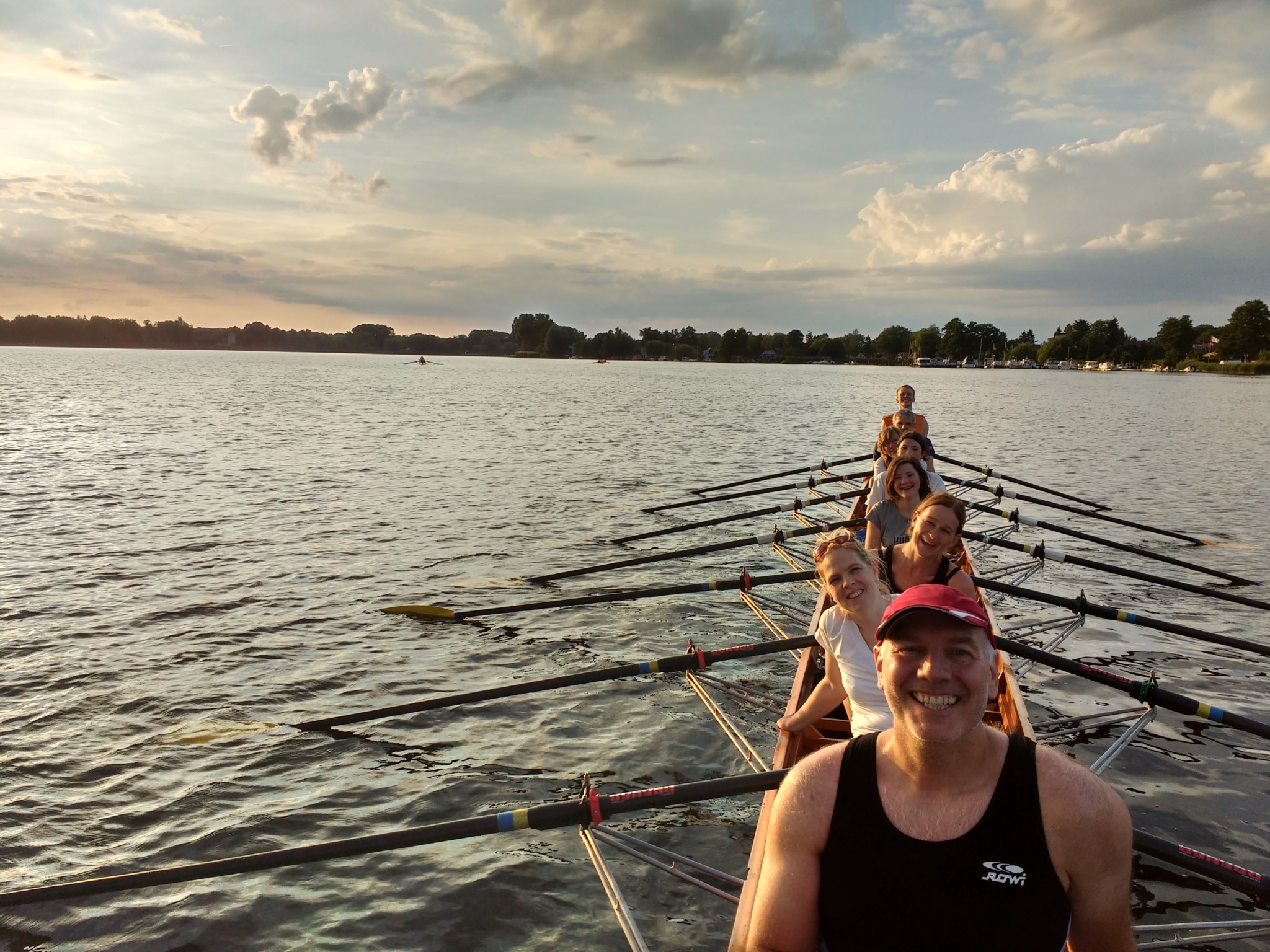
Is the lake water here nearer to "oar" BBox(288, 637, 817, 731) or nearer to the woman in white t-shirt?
"oar" BBox(288, 637, 817, 731)

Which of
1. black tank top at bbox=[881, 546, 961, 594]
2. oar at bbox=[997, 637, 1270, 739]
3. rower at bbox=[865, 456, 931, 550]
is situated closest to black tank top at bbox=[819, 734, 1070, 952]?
black tank top at bbox=[881, 546, 961, 594]

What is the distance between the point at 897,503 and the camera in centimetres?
912

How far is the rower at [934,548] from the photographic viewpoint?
21.3 ft

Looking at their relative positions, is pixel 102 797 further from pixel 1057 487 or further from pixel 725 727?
pixel 1057 487

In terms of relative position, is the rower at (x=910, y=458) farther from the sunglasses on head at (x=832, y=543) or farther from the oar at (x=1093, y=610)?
the sunglasses on head at (x=832, y=543)

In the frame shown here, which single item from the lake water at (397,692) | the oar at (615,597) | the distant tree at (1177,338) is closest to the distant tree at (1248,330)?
the distant tree at (1177,338)

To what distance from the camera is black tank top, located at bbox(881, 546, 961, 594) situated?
6.65 metres

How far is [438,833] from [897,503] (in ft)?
20.6

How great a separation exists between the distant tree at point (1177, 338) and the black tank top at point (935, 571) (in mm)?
204368

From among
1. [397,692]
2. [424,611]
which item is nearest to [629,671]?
[397,692]

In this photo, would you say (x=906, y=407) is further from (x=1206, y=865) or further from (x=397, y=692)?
(x=1206, y=865)

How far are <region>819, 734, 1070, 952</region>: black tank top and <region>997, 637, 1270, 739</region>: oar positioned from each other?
4.87 meters

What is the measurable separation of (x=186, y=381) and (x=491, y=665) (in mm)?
98180

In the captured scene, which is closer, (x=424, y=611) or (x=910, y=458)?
(x=910, y=458)
